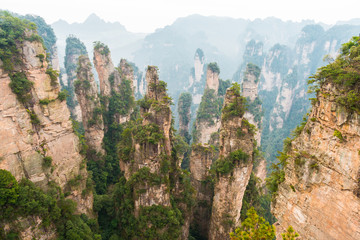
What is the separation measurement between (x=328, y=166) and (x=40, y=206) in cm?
1800

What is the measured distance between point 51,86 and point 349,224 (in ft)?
70.4

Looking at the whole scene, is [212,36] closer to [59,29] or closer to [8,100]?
[59,29]

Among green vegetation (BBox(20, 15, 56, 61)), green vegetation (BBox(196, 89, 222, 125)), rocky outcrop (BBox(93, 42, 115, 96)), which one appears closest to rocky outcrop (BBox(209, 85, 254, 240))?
rocky outcrop (BBox(93, 42, 115, 96))

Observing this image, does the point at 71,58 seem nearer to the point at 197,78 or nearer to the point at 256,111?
the point at 256,111

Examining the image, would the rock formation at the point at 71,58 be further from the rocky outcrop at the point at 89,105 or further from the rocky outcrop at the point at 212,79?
the rocky outcrop at the point at 212,79

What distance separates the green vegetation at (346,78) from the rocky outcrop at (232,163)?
28.9 feet

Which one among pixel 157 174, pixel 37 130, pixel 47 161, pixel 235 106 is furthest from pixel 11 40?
pixel 235 106

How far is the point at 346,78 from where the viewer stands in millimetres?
8133

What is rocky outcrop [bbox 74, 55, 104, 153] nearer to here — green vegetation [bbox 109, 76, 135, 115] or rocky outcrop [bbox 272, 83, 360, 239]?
green vegetation [bbox 109, 76, 135, 115]

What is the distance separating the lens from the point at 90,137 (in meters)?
27.0

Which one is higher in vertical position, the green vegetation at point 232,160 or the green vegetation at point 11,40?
the green vegetation at point 11,40

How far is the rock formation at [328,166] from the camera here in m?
7.91

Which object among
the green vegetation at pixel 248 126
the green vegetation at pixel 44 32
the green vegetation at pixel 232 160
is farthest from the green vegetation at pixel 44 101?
the green vegetation at pixel 44 32

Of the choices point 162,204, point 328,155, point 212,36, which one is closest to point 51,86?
point 162,204
